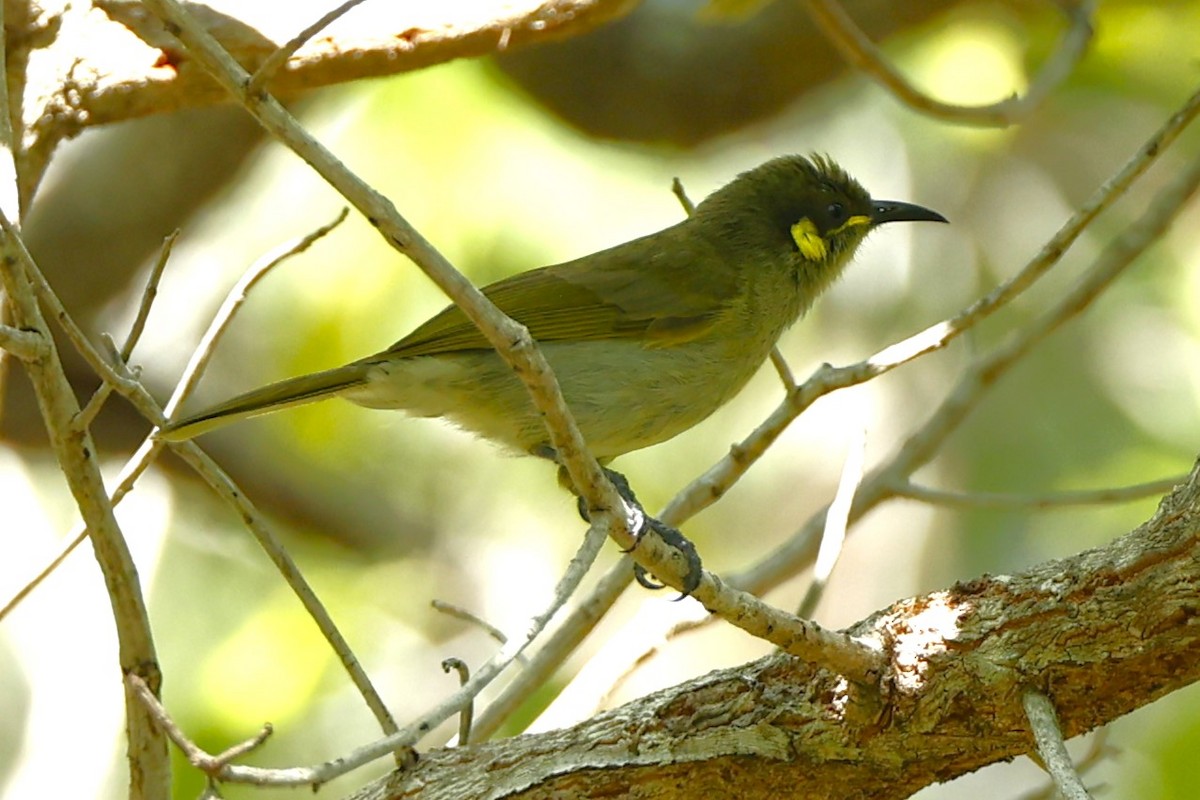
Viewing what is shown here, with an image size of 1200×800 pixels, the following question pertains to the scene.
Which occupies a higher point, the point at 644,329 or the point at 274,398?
the point at 644,329

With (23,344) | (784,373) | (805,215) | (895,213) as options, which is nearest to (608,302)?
(784,373)

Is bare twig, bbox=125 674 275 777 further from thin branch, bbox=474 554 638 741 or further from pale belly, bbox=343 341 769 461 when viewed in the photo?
pale belly, bbox=343 341 769 461

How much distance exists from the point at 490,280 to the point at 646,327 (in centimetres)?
318

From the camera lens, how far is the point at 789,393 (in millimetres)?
4348

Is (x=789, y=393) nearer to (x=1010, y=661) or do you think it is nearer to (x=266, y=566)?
(x=1010, y=661)

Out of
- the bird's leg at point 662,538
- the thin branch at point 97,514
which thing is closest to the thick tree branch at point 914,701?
the bird's leg at point 662,538

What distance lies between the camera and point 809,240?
556 cm

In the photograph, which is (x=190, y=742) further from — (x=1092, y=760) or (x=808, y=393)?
(x=1092, y=760)

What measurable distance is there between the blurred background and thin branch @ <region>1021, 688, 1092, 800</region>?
3.93 meters

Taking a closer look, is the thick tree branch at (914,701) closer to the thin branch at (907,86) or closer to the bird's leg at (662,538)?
the bird's leg at (662,538)

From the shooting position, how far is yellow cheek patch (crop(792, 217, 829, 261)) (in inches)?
217

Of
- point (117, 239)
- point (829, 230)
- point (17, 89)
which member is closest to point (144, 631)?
point (17, 89)

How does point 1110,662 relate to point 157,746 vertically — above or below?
below

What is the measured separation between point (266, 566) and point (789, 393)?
4773mm
